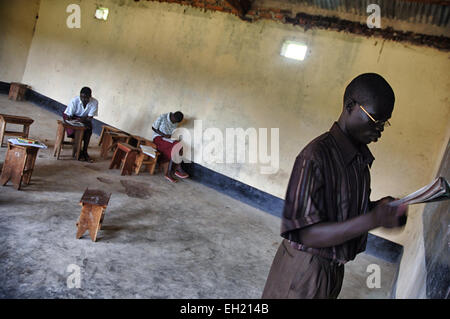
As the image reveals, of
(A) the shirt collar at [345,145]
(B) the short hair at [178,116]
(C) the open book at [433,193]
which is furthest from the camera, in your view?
(B) the short hair at [178,116]

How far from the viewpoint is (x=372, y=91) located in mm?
1327

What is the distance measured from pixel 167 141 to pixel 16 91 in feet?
21.5

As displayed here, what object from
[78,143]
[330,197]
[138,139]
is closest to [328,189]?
[330,197]

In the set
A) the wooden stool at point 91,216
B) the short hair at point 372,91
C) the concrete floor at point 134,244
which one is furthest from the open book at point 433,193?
the wooden stool at point 91,216

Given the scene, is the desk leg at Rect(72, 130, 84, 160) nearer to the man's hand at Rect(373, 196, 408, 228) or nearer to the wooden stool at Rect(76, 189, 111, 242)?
the wooden stool at Rect(76, 189, 111, 242)

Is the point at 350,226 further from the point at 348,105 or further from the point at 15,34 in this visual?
the point at 15,34

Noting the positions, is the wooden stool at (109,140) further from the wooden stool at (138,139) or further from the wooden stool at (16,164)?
the wooden stool at (16,164)

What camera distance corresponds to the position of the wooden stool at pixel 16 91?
10211 mm

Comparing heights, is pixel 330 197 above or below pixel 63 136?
above

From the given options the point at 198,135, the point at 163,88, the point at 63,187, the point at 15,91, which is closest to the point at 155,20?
the point at 163,88

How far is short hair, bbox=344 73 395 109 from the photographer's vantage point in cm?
132

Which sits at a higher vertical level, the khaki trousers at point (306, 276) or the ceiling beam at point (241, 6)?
the ceiling beam at point (241, 6)

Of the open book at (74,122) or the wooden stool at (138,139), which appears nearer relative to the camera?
the open book at (74,122)
